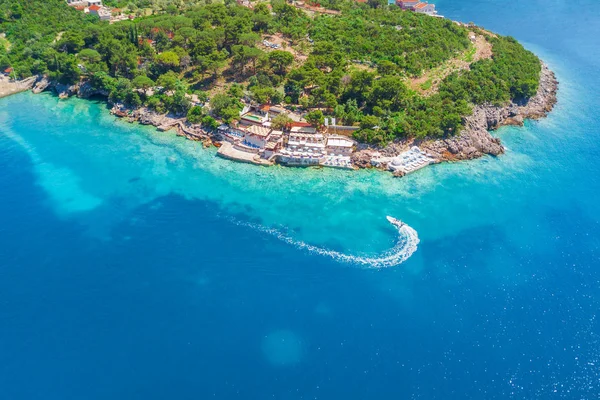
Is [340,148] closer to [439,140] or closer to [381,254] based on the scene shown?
[439,140]

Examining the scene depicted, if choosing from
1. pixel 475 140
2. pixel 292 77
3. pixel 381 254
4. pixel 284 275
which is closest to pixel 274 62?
pixel 292 77

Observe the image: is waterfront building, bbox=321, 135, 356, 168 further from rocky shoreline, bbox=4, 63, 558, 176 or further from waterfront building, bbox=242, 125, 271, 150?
waterfront building, bbox=242, 125, 271, 150

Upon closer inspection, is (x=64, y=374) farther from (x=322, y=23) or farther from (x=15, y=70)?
(x=322, y=23)

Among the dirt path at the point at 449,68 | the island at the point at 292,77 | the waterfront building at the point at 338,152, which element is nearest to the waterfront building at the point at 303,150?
the island at the point at 292,77

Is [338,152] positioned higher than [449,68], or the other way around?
[449,68]

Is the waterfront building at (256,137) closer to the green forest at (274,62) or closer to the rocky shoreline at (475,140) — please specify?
the green forest at (274,62)

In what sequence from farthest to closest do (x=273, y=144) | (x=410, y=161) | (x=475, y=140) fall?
(x=475, y=140), (x=273, y=144), (x=410, y=161)
